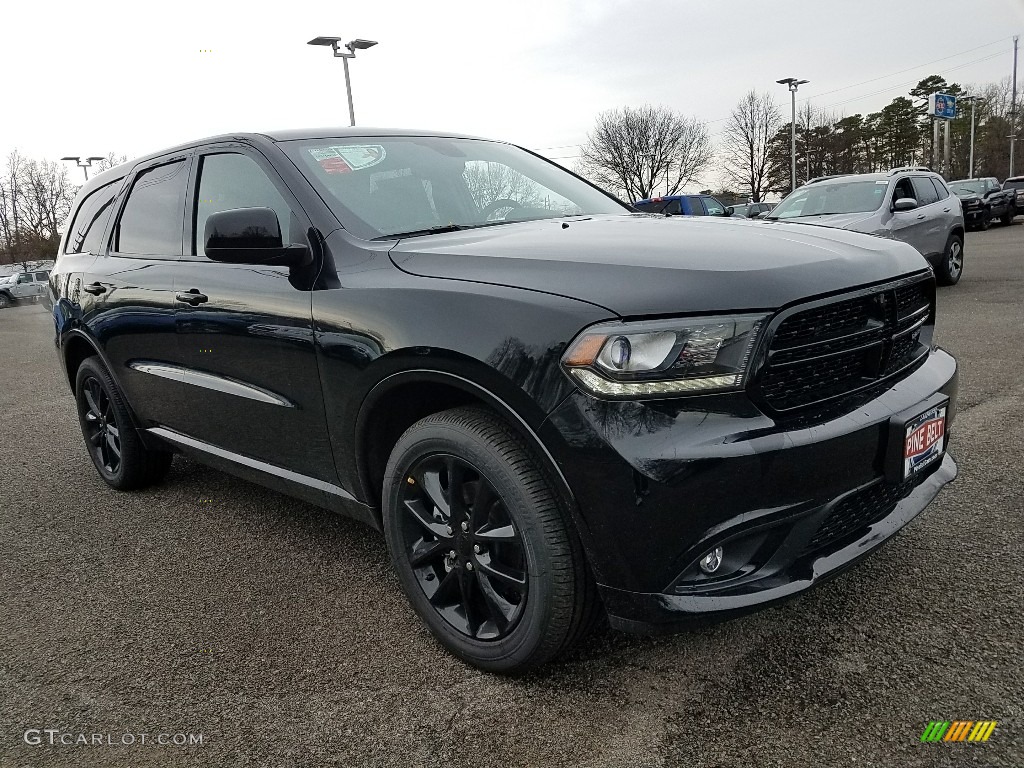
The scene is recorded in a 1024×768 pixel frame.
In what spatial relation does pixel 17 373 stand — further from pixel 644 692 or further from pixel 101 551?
pixel 644 692

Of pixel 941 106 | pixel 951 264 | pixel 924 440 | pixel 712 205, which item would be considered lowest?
pixel 951 264

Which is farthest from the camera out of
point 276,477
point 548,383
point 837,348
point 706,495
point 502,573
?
point 276,477

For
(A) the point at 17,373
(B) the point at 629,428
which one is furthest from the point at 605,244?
(A) the point at 17,373

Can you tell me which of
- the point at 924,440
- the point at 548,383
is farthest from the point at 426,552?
the point at 924,440

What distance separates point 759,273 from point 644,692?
3.96 ft

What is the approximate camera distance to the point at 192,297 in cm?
320

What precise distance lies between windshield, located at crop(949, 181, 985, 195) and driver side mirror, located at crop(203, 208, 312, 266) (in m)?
27.4

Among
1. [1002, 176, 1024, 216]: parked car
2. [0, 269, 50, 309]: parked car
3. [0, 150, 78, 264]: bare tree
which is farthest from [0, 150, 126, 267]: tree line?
[1002, 176, 1024, 216]: parked car

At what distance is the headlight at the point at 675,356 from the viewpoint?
1875 mm

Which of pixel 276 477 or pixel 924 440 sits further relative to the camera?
pixel 276 477

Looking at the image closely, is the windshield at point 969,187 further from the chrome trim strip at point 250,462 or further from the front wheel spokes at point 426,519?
the front wheel spokes at point 426,519

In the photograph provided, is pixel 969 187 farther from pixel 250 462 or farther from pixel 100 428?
pixel 250 462

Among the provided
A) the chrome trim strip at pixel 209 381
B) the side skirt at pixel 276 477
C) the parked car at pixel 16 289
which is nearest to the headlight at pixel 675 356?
the side skirt at pixel 276 477

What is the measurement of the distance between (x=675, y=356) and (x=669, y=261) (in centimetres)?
30
